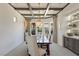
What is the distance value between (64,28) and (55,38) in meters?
2.22

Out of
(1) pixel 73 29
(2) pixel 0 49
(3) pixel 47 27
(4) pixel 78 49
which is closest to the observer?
(2) pixel 0 49

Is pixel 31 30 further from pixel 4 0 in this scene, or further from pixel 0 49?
pixel 4 0

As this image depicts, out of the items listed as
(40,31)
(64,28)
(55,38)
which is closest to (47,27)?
(40,31)

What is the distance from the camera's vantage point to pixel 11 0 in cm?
94

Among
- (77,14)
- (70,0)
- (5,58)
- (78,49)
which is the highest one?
(77,14)

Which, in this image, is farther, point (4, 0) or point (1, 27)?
point (1, 27)

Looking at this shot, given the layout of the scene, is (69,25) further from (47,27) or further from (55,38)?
(47,27)

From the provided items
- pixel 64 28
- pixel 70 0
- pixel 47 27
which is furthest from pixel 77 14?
pixel 47 27

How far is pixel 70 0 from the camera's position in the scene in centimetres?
94

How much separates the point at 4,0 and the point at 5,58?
41 cm

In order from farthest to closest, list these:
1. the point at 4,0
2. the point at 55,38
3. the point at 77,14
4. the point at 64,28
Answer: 1. the point at 55,38
2. the point at 64,28
3. the point at 77,14
4. the point at 4,0

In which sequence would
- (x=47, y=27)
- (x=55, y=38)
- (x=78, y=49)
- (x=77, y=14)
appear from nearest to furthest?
1. (x=78, y=49)
2. (x=77, y=14)
3. (x=55, y=38)
4. (x=47, y=27)

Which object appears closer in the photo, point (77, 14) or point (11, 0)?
point (11, 0)

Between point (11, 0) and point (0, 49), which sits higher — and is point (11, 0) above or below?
above
